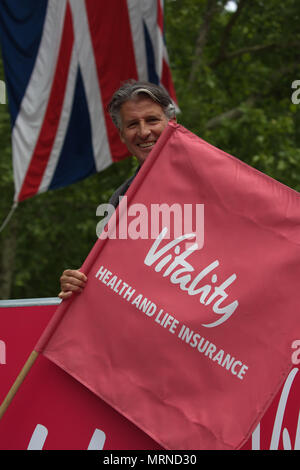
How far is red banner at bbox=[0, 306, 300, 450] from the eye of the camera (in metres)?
2.36

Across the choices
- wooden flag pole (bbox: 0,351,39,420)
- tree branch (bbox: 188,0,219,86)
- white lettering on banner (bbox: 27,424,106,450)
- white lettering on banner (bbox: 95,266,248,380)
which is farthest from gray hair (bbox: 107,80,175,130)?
tree branch (bbox: 188,0,219,86)

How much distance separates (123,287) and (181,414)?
49 centimetres

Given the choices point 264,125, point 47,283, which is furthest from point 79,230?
point 264,125

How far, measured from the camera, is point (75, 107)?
547cm

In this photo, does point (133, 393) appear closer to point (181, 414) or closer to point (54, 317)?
point (181, 414)

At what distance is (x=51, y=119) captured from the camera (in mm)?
5242

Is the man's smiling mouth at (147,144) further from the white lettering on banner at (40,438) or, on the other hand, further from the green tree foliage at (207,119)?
the green tree foliage at (207,119)

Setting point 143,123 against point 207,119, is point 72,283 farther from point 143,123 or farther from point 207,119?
point 207,119

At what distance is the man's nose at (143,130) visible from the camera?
2617 mm

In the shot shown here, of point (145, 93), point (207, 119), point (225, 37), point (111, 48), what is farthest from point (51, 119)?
point (225, 37)

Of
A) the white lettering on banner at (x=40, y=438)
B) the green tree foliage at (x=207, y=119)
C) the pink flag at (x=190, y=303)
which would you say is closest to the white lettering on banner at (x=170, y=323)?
the pink flag at (x=190, y=303)

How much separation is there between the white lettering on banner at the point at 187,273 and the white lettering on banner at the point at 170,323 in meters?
0.07

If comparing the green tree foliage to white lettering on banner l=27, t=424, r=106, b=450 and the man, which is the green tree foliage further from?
white lettering on banner l=27, t=424, r=106, b=450

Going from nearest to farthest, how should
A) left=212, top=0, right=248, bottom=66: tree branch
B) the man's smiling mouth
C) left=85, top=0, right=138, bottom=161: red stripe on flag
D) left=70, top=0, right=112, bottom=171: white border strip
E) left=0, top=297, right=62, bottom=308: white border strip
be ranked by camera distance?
1. left=0, top=297, right=62, bottom=308: white border strip
2. the man's smiling mouth
3. left=70, top=0, right=112, bottom=171: white border strip
4. left=85, top=0, right=138, bottom=161: red stripe on flag
5. left=212, top=0, right=248, bottom=66: tree branch
